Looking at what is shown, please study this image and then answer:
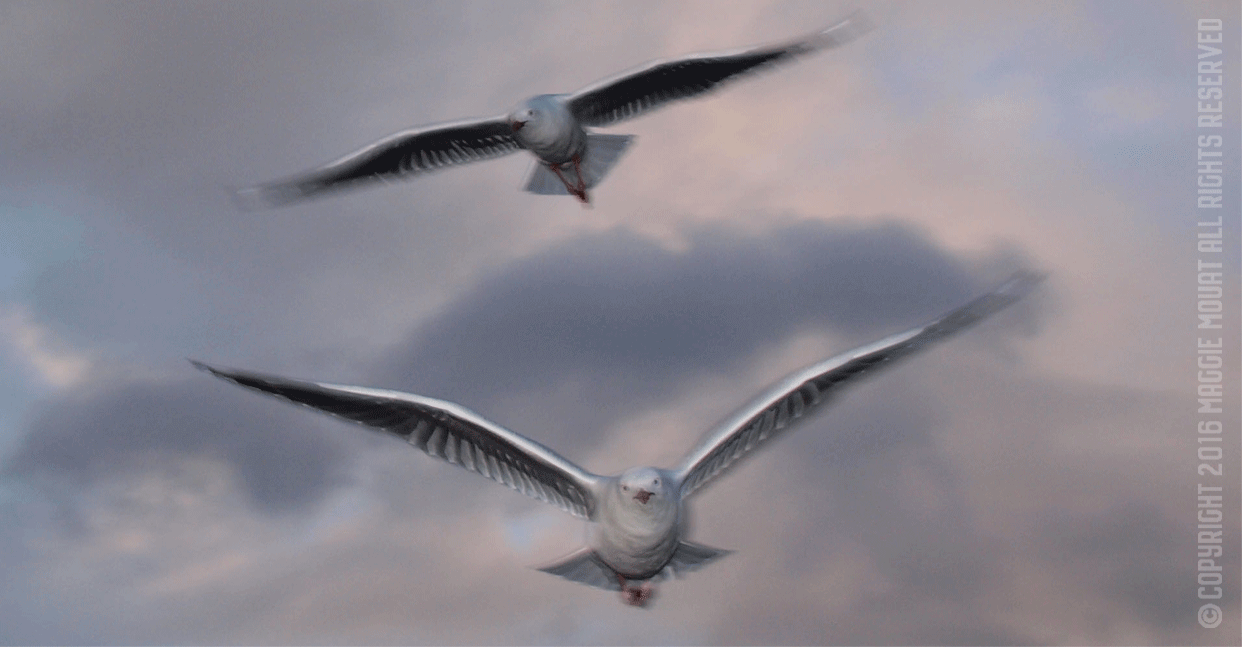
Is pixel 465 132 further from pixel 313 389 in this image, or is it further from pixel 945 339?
pixel 945 339

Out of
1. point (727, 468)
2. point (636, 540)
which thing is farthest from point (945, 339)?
point (636, 540)

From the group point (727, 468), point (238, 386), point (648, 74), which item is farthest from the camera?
point (648, 74)

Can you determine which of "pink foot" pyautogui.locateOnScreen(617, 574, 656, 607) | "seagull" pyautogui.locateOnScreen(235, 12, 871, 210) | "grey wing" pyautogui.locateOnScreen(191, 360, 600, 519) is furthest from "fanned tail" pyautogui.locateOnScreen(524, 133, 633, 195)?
"pink foot" pyautogui.locateOnScreen(617, 574, 656, 607)

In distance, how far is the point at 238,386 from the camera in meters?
8.49

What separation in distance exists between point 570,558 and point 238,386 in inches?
96.0

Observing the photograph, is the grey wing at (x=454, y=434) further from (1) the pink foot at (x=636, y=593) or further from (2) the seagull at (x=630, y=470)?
(1) the pink foot at (x=636, y=593)

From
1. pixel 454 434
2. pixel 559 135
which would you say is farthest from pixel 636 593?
pixel 559 135

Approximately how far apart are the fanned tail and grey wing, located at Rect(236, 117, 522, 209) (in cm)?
35

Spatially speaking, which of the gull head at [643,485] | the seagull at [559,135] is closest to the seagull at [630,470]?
the gull head at [643,485]

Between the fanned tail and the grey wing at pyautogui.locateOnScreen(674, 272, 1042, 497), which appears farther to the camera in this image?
the fanned tail

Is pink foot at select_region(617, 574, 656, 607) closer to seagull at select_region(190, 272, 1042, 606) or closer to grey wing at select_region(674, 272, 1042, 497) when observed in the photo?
seagull at select_region(190, 272, 1042, 606)

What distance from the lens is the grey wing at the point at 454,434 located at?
856 centimetres

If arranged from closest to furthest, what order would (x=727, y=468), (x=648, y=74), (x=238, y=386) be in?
(x=238, y=386)
(x=727, y=468)
(x=648, y=74)

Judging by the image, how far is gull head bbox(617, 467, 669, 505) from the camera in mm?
8359
